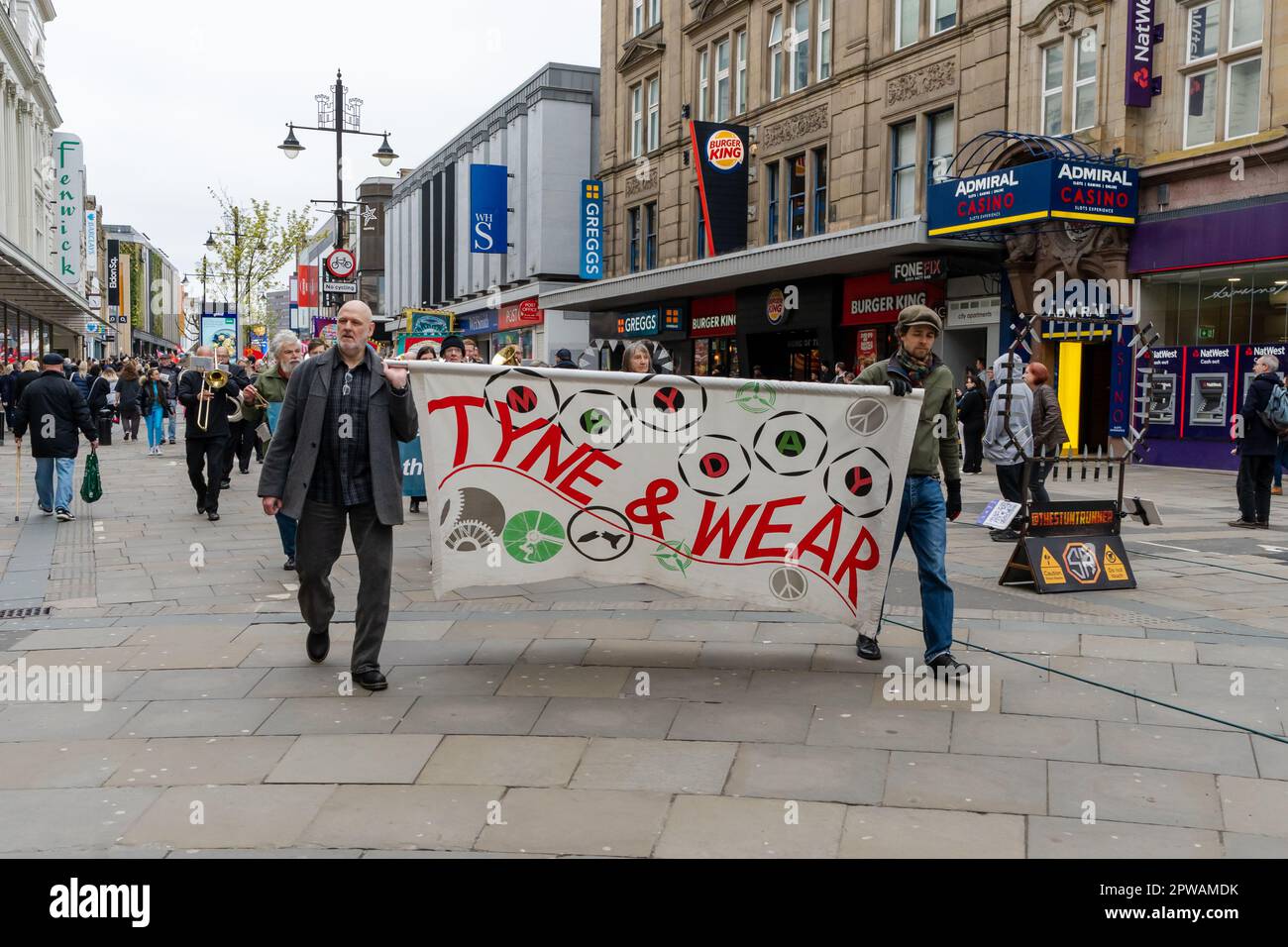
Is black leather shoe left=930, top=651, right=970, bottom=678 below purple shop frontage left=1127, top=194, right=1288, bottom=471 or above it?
below

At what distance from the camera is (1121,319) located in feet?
67.2

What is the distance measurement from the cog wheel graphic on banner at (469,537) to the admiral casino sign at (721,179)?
24.9 metres

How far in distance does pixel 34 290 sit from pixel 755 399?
37.2m

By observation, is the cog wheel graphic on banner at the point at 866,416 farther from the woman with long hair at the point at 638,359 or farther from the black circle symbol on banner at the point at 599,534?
the woman with long hair at the point at 638,359

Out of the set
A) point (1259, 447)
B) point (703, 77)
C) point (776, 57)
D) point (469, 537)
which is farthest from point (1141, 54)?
point (469, 537)

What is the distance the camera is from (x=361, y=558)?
20.3 ft

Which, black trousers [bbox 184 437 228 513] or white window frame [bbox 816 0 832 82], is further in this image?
white window frame [bbox 816 0 832 82]

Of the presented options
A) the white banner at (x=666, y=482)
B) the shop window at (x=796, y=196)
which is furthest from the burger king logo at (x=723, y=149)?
the white banner at (x=666, y=482)

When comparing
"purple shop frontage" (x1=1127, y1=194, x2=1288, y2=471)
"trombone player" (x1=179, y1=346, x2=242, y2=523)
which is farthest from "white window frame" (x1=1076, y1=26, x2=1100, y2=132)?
"trombone player" (x1=179, y1=346, x2=242, y2=523)

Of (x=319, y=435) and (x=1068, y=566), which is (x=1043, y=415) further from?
(x=319, y=435)

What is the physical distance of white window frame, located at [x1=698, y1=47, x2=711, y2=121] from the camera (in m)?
33.5

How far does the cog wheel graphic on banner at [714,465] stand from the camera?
6.27 metres

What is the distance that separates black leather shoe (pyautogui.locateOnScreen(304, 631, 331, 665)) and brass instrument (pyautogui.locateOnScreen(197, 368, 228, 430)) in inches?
271

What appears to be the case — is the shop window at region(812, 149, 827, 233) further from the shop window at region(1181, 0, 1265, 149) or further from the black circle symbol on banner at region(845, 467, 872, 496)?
the black circle symbol on banner at region(845, 467, 872, 496)
